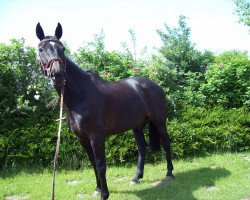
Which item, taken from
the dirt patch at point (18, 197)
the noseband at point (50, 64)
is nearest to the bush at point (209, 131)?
the dirt patch at point (18, 197)

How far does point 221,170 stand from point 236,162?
0.56 m

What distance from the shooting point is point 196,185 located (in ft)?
16.4

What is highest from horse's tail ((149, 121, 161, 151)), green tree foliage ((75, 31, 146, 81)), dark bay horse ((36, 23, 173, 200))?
green tree foliage ((75, 31, 146, 81))

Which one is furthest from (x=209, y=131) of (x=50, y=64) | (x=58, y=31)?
(x=50, y=64)

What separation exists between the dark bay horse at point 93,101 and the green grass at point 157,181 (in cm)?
37

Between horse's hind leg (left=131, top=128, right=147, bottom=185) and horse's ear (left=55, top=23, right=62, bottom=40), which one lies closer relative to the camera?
horse's ear (left=55, top=23, right=62, bottom=40)

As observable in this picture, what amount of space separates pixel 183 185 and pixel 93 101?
2142mm

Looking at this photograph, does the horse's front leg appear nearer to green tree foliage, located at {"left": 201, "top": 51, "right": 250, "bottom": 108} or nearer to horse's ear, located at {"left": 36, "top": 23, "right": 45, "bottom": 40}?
horse's ear, located at {"left": 36, "top": 23, "right": 45, "bottom": 40}

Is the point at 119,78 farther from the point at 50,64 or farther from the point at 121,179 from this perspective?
the point at 50,64

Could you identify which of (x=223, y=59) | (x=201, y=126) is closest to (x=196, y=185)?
(x=201, y=126)

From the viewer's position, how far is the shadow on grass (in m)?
4.64

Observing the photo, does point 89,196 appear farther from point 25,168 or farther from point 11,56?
point 11,56

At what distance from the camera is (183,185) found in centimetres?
503

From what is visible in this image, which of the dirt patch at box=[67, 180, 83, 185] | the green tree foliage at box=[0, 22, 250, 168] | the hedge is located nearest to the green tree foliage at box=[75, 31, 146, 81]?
the green tree foliage at box=[0, 22, 250, 168]
